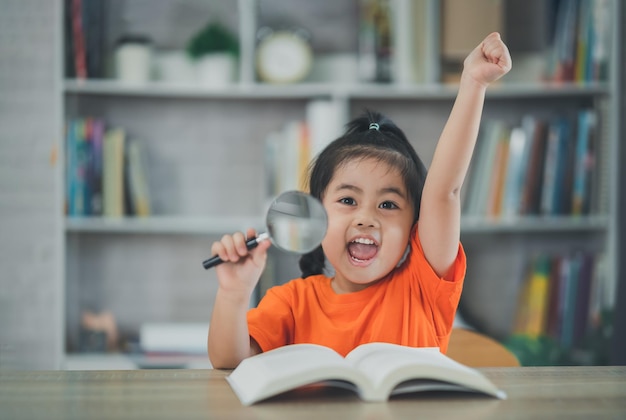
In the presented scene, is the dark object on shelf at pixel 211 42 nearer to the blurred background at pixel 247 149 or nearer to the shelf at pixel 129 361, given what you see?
the blurred background at pixel 247 149

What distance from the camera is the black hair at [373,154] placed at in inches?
48.0

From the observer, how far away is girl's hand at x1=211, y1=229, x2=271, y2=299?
1006mm

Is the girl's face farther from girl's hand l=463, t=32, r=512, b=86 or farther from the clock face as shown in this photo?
the clock face

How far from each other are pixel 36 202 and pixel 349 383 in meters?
2.12

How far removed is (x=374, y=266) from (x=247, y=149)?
6.44ft

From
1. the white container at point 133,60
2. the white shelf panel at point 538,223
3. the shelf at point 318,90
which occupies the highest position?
the white container at point 133,60

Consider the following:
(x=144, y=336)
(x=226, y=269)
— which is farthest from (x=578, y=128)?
(x=226, y=269)

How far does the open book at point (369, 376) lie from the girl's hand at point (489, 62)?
14.5 inches

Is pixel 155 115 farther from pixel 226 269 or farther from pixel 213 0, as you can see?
pixel 226 269

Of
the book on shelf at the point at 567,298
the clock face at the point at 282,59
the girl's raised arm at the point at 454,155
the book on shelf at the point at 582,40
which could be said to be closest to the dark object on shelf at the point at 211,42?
the clock face at the point at 282,59

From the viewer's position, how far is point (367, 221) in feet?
3.78

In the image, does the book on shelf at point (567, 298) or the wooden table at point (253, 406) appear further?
the book on shelf at point (567, 298)

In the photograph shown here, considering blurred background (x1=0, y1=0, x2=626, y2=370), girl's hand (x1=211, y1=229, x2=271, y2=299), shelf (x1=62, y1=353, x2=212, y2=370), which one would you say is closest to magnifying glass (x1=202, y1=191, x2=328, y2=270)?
girl's hand (x1=211, y1=229, x2=271, y2=299)

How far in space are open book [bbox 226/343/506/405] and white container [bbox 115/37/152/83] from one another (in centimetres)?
214
